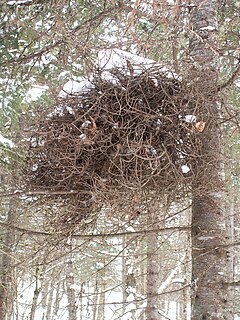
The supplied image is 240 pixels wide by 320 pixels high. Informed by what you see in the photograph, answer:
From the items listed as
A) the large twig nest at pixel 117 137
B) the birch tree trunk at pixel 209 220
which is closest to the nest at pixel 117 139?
the large twig nest at pixel 117 137

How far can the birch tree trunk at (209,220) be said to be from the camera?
2.64m

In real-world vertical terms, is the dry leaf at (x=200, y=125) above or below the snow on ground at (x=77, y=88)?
below

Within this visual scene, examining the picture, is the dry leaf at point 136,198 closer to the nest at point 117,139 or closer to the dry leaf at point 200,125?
Answer: the nest at point 117,139

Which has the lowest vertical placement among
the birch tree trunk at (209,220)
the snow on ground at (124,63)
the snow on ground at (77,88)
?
the birch tree trunk at (209,220)

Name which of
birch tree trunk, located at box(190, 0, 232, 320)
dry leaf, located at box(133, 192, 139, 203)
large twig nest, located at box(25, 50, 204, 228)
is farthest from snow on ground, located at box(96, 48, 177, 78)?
dry leaf, located at box(133, 192, 139, 203)

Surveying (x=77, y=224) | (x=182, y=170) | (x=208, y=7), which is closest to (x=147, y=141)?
(x=182, y=170)

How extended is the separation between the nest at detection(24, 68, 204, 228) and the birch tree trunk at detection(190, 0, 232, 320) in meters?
0.17

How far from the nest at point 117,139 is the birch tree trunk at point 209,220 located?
0.17 metres

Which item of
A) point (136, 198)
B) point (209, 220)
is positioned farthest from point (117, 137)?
point (209, 220)

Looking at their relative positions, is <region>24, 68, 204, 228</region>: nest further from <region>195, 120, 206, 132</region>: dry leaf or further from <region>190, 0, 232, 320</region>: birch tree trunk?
<region>190, 0, 232, 320</region>: birch tree trunk

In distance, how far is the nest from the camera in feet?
7.73

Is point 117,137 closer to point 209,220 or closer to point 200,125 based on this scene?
point 200,125

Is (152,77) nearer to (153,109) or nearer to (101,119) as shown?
(153,109)

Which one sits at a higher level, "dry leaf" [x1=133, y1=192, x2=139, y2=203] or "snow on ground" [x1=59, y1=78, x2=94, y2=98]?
"snow on ground" [x1=59, y1=78, x2=94, y2=98]
